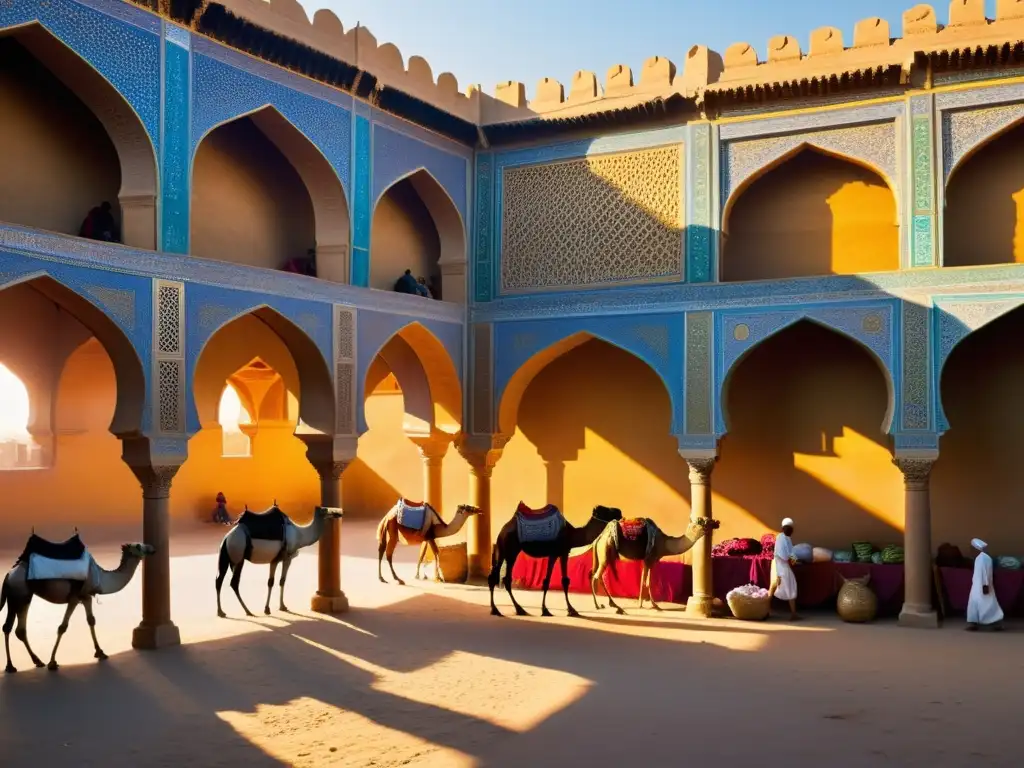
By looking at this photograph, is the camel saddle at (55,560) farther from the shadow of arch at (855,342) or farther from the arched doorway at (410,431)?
the shadow of arch at (855,342)

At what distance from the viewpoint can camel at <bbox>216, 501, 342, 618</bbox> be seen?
437 inches

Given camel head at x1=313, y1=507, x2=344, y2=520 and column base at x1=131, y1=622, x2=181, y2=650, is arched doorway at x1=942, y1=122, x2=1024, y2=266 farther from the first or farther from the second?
column base at x1=131, y1=622, x2=181, y2=650

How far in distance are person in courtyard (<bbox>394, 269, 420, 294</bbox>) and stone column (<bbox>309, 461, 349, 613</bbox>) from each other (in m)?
2.60

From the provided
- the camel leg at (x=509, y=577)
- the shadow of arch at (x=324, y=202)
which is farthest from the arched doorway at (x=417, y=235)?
the camel leg at (x=509, y=577)

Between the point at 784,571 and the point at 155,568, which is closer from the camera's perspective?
the point at 155,568

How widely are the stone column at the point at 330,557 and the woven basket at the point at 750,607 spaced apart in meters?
4.61

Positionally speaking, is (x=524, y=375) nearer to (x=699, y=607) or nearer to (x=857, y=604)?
(x=699, y=607)

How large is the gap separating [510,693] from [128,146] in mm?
6254

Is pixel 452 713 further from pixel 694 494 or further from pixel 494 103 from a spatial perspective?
pixel 494 103

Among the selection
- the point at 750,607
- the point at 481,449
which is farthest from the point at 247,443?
the point at 750,607

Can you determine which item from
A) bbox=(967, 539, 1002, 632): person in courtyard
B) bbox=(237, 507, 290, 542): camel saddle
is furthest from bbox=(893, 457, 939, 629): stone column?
bbox=(237, 507, 290, 542): camel saddle

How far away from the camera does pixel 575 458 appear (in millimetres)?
14773

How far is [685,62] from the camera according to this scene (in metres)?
Answer: 12.4

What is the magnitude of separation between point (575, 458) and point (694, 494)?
2955 millimetres
